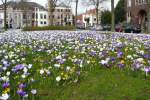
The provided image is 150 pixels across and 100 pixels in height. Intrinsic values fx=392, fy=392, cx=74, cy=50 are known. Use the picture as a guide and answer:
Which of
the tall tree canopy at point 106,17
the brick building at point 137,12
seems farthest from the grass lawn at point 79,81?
the tall tree canopy at point 106,17

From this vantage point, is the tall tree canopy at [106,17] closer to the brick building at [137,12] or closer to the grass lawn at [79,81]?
the brick building at [137,12]

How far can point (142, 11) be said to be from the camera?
77.8 metres

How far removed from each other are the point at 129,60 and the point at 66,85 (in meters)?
2.14

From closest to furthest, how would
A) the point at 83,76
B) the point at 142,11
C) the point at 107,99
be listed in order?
the point at 107,99 → the point at 83,76 → the point at 142,11

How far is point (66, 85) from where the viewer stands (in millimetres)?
6621

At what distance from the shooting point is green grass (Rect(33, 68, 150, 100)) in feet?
19.6

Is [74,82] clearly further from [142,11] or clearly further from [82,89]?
[142,11]

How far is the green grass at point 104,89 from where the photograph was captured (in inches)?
235

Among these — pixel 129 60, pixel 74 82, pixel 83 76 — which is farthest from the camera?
pixel 129 60

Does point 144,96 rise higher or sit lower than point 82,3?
lower

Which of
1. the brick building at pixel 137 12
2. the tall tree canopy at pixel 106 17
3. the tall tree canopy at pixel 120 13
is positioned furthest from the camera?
the tall tree canopy at pixel 106 17

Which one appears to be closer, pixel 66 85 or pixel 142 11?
pixel 66 85

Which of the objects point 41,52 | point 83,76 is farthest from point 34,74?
point 41,52

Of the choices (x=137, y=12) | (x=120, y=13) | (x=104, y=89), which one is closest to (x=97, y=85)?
(x=104, y=89)
